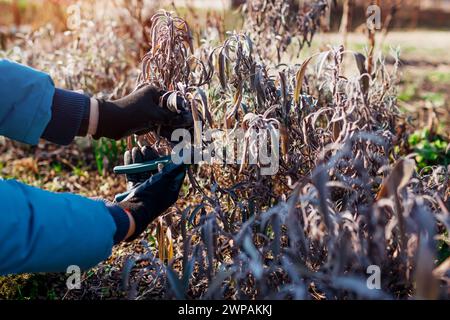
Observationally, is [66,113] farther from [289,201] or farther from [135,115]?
[289,201]

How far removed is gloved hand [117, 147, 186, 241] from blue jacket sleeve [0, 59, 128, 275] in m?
0.06

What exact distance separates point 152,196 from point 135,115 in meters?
0.26

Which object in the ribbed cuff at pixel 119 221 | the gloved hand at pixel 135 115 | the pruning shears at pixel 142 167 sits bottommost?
the ribbed cuff at pixel 119 221

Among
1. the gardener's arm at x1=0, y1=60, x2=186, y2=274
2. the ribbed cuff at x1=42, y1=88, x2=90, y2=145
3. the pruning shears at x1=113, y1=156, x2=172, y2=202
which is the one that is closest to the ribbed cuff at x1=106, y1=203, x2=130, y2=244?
the gardener's arm at x1=0, y1=60, x2=186, y2=274

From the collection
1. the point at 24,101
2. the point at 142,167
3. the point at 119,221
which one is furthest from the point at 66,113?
the point at 119,221

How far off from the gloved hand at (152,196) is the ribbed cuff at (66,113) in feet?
0.92

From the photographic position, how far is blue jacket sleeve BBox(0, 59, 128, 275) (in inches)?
64.9

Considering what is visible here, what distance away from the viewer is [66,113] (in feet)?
6.42

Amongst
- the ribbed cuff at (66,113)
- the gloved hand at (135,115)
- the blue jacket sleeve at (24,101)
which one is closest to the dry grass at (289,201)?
the gloved hand at (135,115)

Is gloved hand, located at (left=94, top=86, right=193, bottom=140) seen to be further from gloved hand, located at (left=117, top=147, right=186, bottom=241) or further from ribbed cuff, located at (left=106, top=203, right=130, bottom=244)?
ribbed cuff, located at (left=106, top=203, right=130, bottom=244)

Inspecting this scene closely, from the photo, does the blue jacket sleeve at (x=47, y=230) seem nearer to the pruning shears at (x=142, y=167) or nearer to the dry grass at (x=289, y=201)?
the dry grass at (x=289, y=201)

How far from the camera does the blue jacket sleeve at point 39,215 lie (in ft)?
5.41
